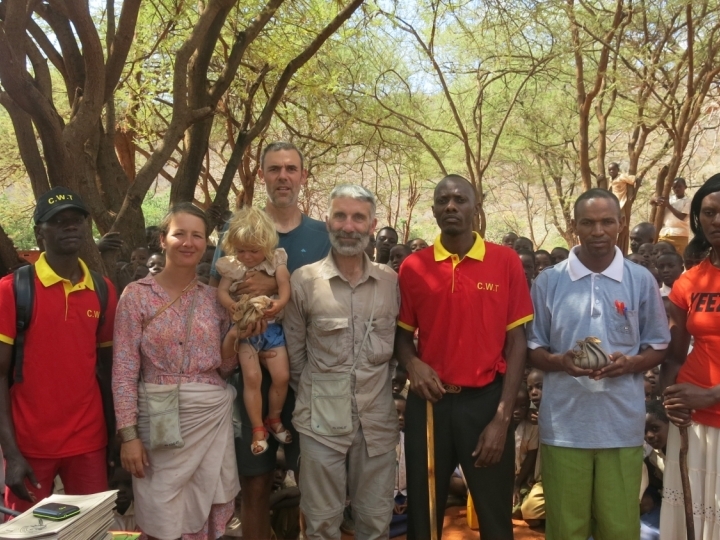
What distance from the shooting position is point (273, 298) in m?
3.12

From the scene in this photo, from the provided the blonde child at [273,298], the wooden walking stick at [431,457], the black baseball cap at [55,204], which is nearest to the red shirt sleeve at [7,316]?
the black baseball cap at [55,204]

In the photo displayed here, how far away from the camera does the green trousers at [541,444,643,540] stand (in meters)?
2.96

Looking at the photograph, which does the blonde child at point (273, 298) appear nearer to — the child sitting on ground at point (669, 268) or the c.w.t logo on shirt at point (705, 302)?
the c.w.t logo on shirt at point (705, 302)

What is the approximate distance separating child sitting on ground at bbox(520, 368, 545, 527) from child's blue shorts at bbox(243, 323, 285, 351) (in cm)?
181

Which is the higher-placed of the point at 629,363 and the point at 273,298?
the point at 273,298

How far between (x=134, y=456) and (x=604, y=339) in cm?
210

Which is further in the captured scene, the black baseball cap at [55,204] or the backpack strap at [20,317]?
the black baseball cap at [55,204]

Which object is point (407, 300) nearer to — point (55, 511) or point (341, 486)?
point (341, 486)

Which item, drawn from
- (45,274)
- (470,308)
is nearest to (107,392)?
(45,274)

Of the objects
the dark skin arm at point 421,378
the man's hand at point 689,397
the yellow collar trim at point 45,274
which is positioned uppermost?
the yellow collar trim at point 45,274

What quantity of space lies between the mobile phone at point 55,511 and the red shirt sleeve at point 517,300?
190 centimetres

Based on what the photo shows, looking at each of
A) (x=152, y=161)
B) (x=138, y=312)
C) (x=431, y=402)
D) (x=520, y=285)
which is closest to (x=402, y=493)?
(x=431, y=402)

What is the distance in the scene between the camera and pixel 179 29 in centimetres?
941

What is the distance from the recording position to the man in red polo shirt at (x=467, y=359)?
2990 millimetres
